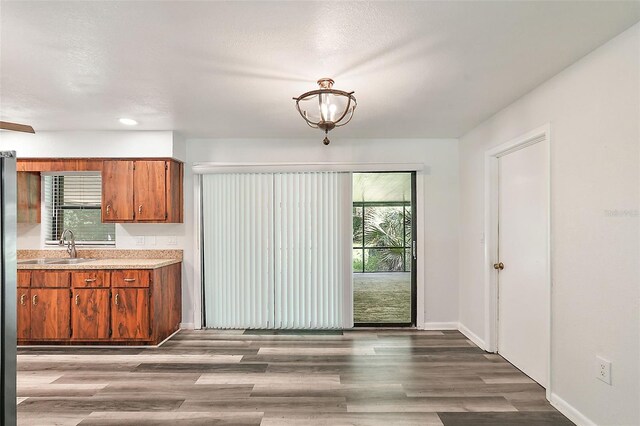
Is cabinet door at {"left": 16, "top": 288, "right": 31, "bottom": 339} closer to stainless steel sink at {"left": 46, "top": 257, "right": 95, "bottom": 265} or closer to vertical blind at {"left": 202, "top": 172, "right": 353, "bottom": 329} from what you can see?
stainless steel sink at {"left": 46, "top": 257, "right": 95, "bottom": 265}

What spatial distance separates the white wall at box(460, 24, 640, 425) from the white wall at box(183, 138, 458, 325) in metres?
1.75

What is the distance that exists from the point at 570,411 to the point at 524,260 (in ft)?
3.98

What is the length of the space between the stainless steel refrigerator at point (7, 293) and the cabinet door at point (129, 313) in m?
2.90

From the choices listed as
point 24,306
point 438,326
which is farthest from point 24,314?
point 438,326

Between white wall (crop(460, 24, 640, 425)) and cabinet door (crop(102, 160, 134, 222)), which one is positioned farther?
cabinet door (crop(102, 160, 134, 222))

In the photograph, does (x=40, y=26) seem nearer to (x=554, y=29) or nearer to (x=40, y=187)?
(x=554, y=29)

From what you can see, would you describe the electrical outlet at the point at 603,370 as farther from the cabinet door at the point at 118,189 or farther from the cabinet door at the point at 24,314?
the cabinet door at the point at 24,314

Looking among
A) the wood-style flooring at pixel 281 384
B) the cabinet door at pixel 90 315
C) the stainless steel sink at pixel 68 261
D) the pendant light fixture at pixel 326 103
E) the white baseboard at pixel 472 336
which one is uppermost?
the pendant light fixture at pixel 326 103

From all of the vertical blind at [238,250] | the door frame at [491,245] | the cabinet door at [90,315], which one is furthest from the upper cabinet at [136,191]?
the door frame at [491,245]

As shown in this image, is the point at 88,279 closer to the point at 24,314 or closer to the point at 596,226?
the point at 24,314

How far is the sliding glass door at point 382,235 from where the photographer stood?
25.1 ft

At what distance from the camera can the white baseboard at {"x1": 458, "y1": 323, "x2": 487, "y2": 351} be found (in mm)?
3970

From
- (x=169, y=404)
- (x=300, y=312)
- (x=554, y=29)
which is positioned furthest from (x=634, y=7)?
(x=300, y=312)

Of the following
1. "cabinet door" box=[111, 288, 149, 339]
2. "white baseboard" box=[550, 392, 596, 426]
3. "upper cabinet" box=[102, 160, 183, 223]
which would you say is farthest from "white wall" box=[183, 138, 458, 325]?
"white baseboard" box=[550, 392, 596, 426]
